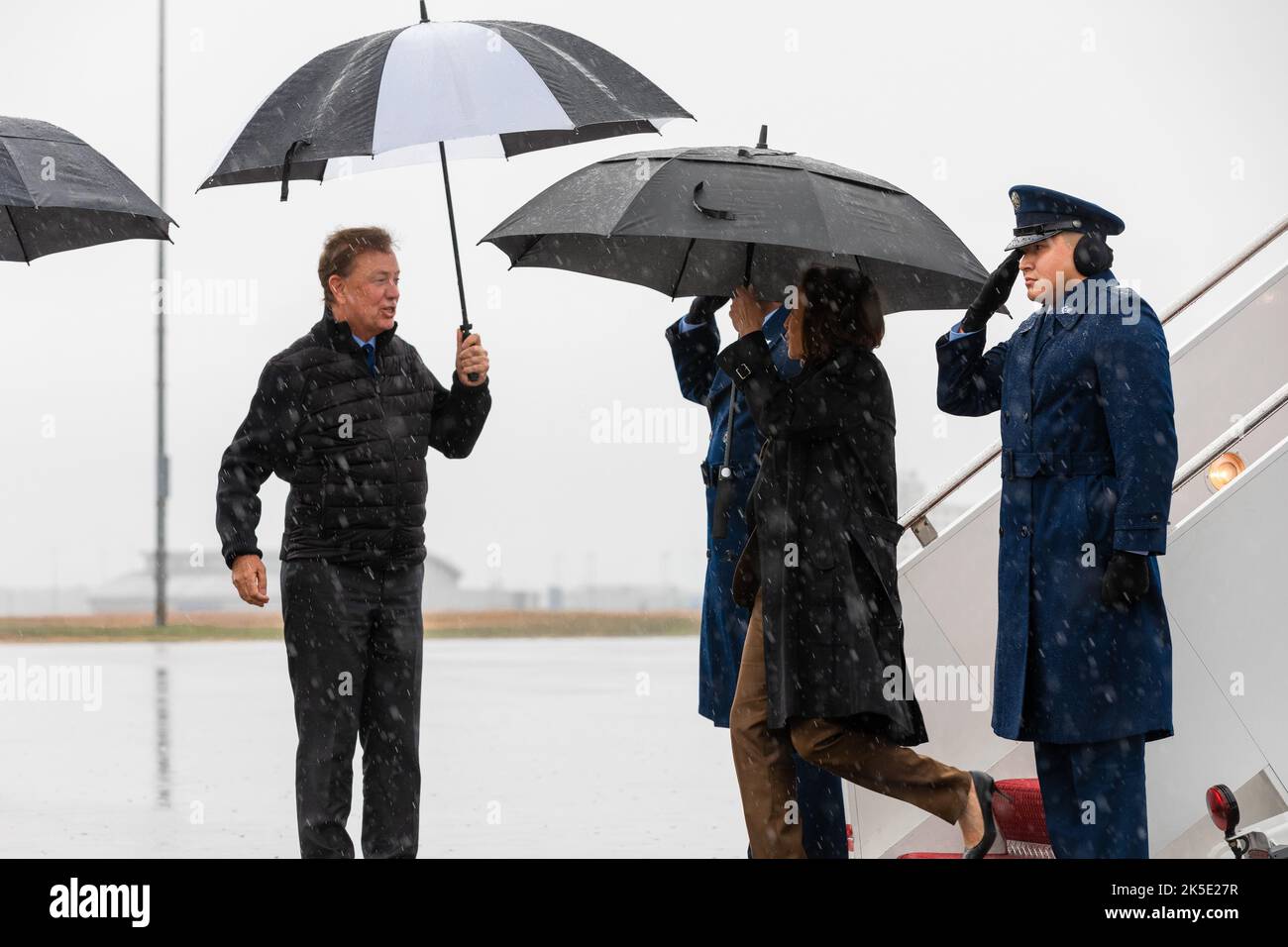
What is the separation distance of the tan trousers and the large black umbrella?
0.66 metres

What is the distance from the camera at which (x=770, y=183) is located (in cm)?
497

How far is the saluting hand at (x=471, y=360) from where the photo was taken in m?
5.37

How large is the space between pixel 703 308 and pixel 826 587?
128 cm

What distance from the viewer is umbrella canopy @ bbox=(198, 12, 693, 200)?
508 centimetres

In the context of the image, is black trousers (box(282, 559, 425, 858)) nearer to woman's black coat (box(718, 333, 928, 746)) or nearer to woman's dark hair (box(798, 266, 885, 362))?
woman's black coat (box(718, 333, 928, 746))

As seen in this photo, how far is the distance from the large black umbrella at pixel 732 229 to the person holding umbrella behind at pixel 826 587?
0.21 meters

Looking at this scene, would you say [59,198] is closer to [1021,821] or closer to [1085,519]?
[1085,519]

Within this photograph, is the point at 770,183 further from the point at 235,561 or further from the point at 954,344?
the point at 235,561

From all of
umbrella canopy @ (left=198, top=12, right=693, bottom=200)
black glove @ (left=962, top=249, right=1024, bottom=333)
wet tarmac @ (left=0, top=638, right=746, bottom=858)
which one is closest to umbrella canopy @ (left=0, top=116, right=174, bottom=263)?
umbrella canopy @ (left=198, top=12, right=693, bottom=200)

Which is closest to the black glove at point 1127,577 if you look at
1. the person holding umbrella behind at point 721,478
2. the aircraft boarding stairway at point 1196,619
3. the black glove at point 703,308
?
the aircraft boarding stairway at point 1196,619

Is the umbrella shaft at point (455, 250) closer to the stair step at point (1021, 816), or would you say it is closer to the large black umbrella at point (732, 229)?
the large black umbrella at point (732, 229)

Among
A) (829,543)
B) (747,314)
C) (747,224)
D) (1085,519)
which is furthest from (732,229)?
(1085,519)
